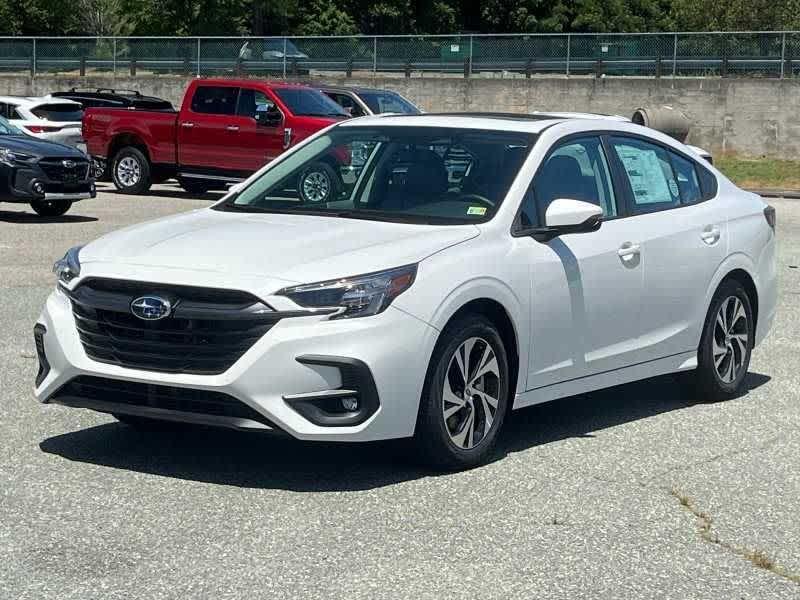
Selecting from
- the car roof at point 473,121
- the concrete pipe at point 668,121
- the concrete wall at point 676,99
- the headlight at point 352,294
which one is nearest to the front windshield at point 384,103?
the concrete pipe at point 668,121

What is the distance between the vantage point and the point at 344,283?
21.3 feet

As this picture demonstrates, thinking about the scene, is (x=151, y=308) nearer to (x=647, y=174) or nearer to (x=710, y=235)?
(x=647, y=174)

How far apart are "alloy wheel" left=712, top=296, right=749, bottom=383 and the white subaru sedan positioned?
1 centimetres

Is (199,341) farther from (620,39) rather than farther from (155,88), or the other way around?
(155,88)

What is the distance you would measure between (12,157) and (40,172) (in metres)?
0.40

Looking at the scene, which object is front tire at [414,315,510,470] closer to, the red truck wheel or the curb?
the red truck wheel

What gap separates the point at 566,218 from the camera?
7328 millimetres

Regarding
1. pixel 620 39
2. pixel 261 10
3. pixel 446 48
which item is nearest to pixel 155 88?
pixel 446 48

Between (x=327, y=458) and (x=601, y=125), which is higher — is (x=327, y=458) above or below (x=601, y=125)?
below

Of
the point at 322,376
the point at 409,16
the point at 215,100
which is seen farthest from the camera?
the point at 409,16

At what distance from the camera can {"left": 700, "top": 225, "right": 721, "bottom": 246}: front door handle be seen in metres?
8.62

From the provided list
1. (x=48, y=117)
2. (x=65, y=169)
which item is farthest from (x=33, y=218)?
(x=48, y=117)

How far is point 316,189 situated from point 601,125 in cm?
151

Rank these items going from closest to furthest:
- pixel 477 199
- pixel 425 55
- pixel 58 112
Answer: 1. pixel 477 199
2. pixel 58 112
3. pixel 425 55
